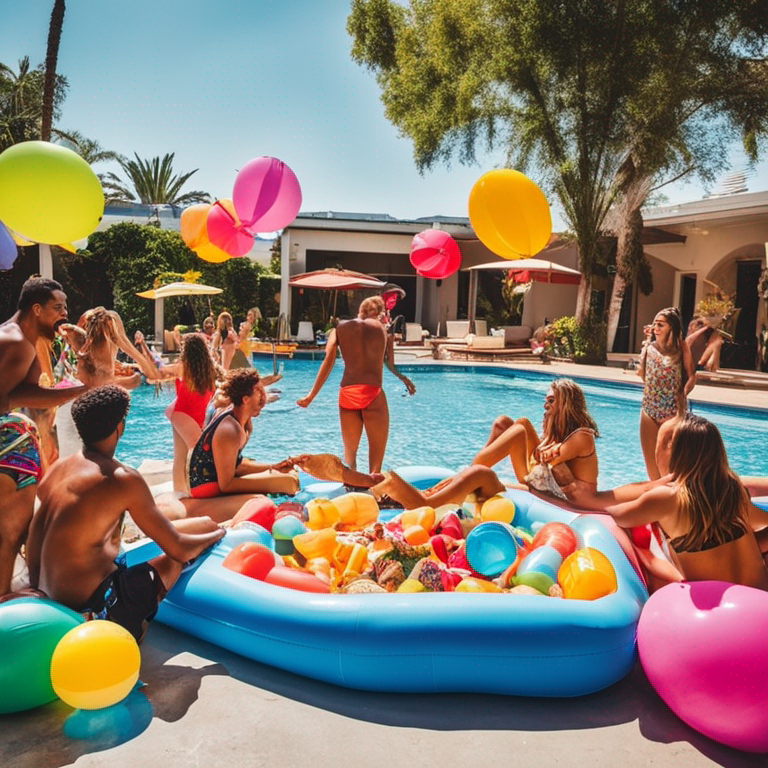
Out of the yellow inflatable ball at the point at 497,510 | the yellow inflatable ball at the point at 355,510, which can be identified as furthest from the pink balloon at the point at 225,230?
the yellow inflatable ball at the point at 497,510

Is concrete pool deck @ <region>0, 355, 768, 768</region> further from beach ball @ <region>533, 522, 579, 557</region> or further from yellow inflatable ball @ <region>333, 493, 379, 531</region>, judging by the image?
yellow inflatable ball @ <region>333, 493, 379, 531</region>

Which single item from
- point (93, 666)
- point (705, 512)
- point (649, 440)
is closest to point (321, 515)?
point (93, 666)

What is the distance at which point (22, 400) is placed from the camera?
354 cm

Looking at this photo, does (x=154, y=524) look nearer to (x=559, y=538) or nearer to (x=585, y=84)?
(x=559, y=538)

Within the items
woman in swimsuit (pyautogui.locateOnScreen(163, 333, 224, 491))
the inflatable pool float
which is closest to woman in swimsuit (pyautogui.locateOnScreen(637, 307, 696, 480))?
the inflatable pool float

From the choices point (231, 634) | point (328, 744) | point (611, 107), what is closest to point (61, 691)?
point (231, 634)

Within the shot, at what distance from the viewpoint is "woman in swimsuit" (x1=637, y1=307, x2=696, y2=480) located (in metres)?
5.68

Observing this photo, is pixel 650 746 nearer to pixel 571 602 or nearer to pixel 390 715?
pixel 571 602

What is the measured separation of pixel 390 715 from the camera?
2.62 meters

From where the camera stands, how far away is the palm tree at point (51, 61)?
49.8 ft

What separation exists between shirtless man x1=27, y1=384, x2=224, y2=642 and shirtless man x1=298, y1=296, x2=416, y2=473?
2.99 metres

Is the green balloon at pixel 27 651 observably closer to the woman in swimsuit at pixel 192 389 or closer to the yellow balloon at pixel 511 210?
the woman in swimsuit at pixel 192 389

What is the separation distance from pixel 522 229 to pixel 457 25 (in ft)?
48.3

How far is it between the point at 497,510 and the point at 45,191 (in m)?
3.50
